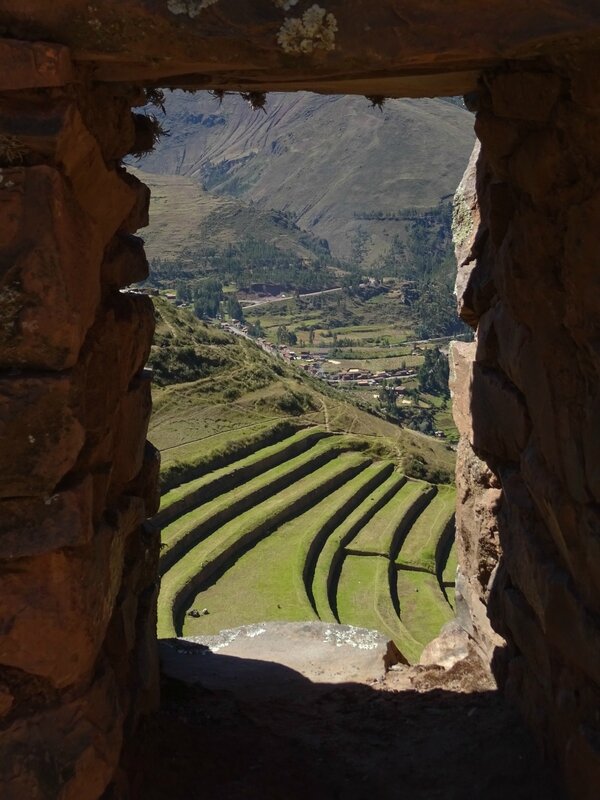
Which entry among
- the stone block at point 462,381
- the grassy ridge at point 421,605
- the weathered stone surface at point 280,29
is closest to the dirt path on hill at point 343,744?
the stone block at point 462,381

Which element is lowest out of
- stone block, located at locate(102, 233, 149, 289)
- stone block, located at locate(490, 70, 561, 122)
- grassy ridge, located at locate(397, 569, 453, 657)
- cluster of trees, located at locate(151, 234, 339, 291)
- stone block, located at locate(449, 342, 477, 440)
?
grassy ridge, located at locate(397, 569, 453, 657)

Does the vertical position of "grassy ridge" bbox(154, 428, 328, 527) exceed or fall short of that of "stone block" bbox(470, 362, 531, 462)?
it falls short

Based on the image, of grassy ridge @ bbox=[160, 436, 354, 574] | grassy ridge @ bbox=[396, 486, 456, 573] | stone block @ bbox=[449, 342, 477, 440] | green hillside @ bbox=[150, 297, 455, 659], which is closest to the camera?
stone block @ bbox=[449, 342, 477, 440]

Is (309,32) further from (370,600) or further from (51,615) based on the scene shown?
(370,600)

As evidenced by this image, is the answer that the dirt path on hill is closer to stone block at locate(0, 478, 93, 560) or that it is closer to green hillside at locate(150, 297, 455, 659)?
stone block at locate(0, 478, 93, 560)

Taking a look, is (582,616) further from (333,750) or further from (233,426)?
(233,426)

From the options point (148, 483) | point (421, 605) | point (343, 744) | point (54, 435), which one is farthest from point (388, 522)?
point (54, 435)

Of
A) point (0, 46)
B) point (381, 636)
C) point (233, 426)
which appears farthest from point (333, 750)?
point (233, 426)

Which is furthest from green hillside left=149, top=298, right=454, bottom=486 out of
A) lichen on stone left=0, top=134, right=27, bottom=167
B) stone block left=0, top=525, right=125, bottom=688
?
lichen on stone left=0, top=134, right=27, bottom=167
